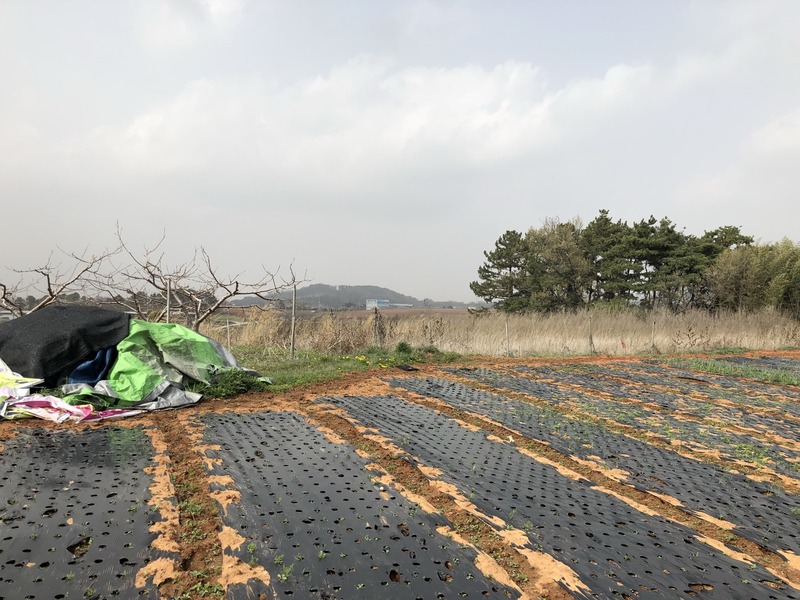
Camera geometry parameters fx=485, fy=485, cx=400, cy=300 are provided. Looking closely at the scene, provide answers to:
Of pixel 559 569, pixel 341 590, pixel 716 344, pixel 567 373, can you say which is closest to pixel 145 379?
pixel 341 590

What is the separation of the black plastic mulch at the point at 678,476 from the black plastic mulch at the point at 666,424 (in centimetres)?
50

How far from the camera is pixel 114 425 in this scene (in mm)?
4047

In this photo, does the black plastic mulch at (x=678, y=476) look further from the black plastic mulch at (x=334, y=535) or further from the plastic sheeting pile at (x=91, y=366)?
the plastic sheeting pile at (x=91, y=366)

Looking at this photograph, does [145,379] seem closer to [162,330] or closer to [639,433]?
[162,330]

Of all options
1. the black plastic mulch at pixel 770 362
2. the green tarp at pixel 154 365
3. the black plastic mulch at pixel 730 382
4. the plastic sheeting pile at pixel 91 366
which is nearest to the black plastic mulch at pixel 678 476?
the green tarp at pixel 154 365

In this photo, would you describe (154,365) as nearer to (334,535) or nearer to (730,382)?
(334,535)

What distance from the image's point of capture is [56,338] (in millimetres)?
4895

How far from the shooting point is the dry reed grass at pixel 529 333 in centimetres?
1065

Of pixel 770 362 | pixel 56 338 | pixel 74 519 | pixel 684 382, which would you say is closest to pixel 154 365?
pixel 56 338

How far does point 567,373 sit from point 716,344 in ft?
28.2

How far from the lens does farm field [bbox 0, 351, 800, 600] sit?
196cm

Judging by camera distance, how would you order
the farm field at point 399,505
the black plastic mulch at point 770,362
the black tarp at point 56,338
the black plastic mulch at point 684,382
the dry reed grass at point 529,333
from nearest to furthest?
the farm field at point 399,505, the black tarp at point 56,338, the black plastic mulch at point 684,382, the black plastic mulch at point 770,362, the dry reed grass at point 529,333

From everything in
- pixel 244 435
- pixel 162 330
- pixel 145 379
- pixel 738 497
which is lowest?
pixel 738 497

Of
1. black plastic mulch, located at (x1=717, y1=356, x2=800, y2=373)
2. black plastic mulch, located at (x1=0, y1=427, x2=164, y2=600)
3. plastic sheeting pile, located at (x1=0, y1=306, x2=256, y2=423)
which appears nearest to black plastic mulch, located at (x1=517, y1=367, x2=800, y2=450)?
black plastic mulch, located at (x1=717, y1=356, x2=800, y2=373)
